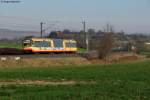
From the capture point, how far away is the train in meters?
77.3

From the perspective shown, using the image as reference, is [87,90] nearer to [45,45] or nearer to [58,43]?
[45,45]

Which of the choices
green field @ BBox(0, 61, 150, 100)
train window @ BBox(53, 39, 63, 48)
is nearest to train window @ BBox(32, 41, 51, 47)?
train window @ BBox(53, 39, 63, 48)

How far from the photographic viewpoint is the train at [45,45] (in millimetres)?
77312

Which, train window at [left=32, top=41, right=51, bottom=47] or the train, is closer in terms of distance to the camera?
train window at [left=32, top=41, right=51, bottom=47]

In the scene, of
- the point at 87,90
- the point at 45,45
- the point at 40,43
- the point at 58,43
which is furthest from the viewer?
the point at 58,43

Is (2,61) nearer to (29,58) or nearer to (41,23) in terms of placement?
(29,58)

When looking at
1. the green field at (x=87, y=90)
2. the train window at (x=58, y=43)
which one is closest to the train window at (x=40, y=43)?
the train window at (x=58, y=43)

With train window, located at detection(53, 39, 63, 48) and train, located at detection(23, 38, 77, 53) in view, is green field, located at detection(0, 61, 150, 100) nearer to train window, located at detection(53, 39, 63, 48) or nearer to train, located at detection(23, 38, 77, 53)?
train, located at detection(23, 38, 77, 53)

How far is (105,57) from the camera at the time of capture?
88.2 metres

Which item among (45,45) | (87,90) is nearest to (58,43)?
(45,45)

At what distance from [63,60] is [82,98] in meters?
52.9

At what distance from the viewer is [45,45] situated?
78.5m

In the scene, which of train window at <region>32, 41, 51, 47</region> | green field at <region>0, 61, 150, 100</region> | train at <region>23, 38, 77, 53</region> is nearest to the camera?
green field at <region>0, 61, 150, 100</region>

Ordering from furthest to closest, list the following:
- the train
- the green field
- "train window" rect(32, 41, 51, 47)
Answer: the train
"train window" rect(32, 41, 51, 47)
the green field
